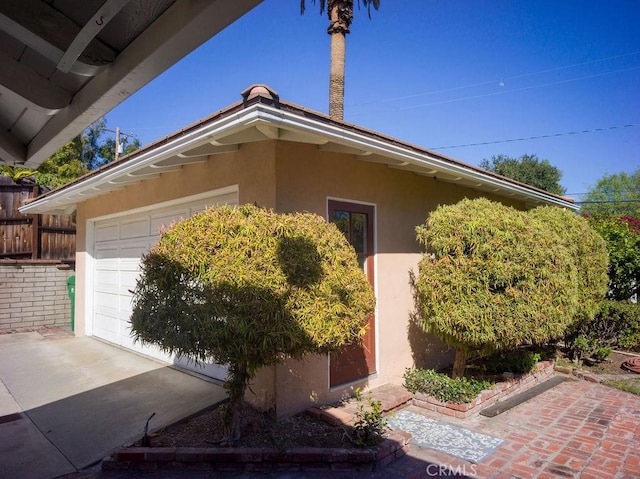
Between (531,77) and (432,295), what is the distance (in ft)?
51.9

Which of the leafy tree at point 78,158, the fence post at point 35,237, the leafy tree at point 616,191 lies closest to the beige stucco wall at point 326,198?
the fence post at point 35,237

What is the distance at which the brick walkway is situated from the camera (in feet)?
12.3

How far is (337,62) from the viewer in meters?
11.6

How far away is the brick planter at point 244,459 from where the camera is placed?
373 centimetres

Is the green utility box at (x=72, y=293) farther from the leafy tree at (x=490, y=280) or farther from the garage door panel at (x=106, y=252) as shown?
the leafy tree at (x=490, y=280)

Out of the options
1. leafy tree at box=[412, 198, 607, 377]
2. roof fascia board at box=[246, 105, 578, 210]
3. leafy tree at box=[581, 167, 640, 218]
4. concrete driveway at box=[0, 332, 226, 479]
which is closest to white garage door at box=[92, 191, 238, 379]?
concrete driveway at box=[0, 332, 226, 479]

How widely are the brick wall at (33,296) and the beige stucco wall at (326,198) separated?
4699mm

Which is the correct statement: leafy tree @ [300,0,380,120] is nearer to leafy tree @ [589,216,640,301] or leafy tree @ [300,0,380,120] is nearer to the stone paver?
leafy tree @ [589,216,640,301]

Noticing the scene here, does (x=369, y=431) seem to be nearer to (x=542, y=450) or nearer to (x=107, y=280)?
(x=542, y=450)

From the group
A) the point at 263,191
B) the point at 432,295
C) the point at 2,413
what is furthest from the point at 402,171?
the point at 2,413

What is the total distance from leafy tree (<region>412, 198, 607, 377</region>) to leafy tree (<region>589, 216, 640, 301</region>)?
15.8 ft

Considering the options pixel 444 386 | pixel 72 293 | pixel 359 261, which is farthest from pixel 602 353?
pixel 72 293

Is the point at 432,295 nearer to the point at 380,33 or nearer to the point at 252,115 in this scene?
the point at 252,115

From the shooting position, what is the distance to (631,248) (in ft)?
30.4
